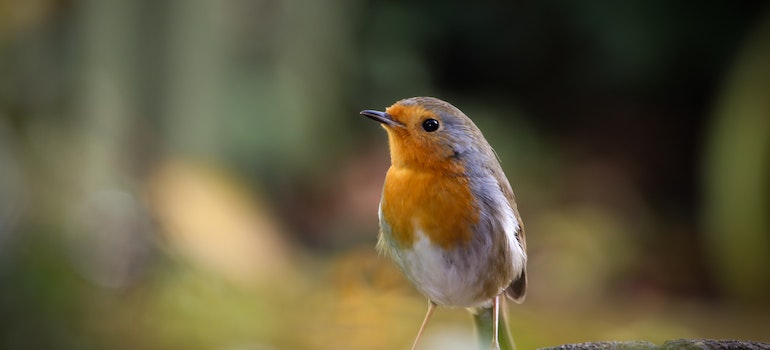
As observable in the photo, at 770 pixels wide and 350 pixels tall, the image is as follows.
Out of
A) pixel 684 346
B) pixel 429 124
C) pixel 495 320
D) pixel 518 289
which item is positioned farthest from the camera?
pixel 518 289

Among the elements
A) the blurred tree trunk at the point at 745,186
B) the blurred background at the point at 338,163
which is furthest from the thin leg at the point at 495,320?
the blurred tree trunk at the point at 745,186

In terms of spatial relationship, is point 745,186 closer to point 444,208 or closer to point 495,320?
point 495,320

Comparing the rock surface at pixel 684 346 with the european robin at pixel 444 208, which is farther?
the european robin at pixel 444 208

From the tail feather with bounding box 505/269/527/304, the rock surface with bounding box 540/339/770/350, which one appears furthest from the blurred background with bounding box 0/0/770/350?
the rock surface with bounding box 540/339/770/350

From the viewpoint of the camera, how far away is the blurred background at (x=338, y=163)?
460cm

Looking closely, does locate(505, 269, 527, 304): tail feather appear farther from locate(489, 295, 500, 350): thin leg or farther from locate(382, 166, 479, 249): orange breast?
locate(382, 166, 479, 249): orange breast

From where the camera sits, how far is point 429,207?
7.16ft

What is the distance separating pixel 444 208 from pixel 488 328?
0.51 metres

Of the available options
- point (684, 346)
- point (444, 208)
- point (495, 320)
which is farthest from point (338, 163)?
point (684, 346)

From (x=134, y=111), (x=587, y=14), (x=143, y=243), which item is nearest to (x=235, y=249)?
(x=143, y=243)

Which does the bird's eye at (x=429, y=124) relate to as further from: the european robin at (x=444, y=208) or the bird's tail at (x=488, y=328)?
the bird's tail at (x=488, y=328)

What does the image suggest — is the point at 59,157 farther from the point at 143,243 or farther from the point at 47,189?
the point at 143,243

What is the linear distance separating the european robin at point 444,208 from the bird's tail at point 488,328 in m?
0.24

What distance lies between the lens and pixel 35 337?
13.6ft
